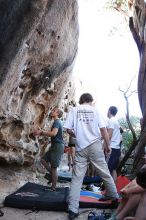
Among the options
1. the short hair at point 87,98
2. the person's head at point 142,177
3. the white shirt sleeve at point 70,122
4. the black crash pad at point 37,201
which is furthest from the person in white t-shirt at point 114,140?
the person's head at point 142,177

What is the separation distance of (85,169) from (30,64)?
9.73 ft

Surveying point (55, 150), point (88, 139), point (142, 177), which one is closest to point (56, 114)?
point (55, 150)

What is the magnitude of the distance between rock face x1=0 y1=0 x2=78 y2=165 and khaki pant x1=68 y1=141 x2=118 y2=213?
1887 millimetres

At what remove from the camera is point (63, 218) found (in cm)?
572

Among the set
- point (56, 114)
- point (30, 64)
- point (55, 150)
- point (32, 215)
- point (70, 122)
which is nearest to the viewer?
point (32, 215)

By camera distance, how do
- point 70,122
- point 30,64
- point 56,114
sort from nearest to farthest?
point 70,122 < point 30,64 < point 56,114

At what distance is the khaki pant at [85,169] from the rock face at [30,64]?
1.89 meters

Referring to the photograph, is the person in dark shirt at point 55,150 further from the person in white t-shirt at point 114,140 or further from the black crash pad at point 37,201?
the person in white t-shirt at point 114,140

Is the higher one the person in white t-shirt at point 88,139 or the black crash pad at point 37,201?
the person in white t-shirt at point 88,139

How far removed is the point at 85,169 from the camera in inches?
231

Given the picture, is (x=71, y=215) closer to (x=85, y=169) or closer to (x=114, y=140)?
(x=85, y=169)

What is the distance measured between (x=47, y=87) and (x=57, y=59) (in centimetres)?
116

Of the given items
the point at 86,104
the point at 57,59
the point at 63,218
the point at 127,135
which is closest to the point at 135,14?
the point at 57,59

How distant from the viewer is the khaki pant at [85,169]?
223 inches
